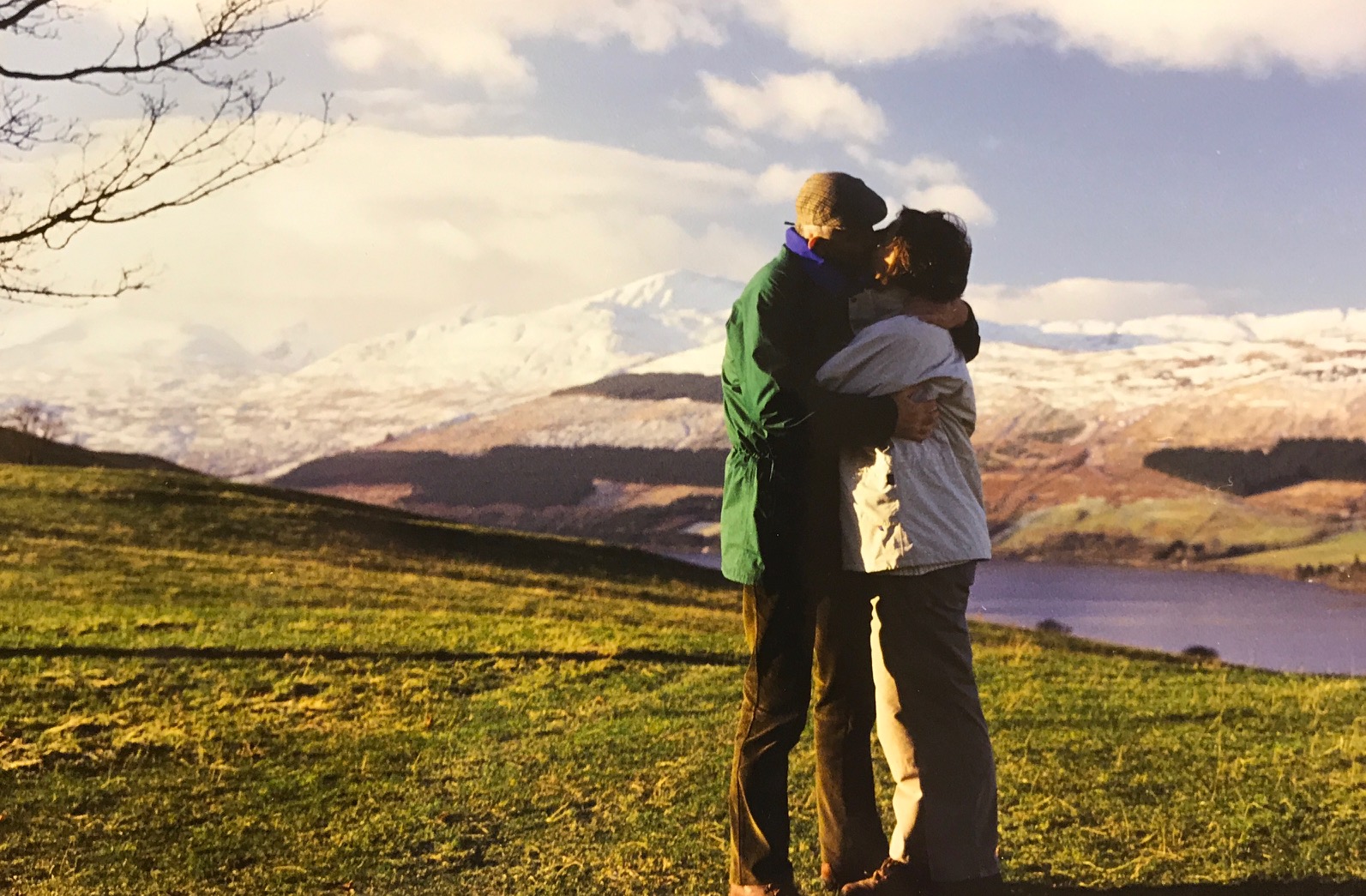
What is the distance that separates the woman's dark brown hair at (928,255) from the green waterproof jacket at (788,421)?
0.18 metres

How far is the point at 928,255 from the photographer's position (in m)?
4.06

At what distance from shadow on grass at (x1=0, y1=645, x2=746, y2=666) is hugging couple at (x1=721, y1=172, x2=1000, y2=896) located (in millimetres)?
6924

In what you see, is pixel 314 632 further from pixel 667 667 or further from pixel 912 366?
pixel 912 366

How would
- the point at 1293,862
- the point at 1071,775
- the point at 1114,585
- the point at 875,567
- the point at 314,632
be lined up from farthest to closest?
the point at 1114,585 < the point at 314,632 < the point at 1071,775 < the point at 1293,862 < the point at 875,567

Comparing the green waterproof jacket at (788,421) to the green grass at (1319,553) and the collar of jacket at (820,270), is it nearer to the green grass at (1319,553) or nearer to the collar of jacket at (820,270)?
the collar of jacket at (820,270)

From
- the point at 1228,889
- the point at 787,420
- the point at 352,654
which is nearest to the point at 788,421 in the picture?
the point at 787,420

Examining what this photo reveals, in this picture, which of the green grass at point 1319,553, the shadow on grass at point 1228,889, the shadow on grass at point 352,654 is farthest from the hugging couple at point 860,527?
the green grass at point 1319,553

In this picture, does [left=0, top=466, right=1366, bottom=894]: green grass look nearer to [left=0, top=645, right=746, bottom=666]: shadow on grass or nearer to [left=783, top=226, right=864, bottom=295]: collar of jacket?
[left=0, top=645, right=746, bottom=666]: shadow on grass

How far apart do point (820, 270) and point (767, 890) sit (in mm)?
2039

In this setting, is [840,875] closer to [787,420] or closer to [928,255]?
[787,420]

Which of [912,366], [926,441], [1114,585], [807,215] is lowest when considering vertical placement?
[1114,585]

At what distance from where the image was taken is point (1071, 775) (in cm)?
614

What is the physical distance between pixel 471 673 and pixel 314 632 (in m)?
3.33

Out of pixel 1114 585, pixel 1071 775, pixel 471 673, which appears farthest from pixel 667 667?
pixel 1114 585
